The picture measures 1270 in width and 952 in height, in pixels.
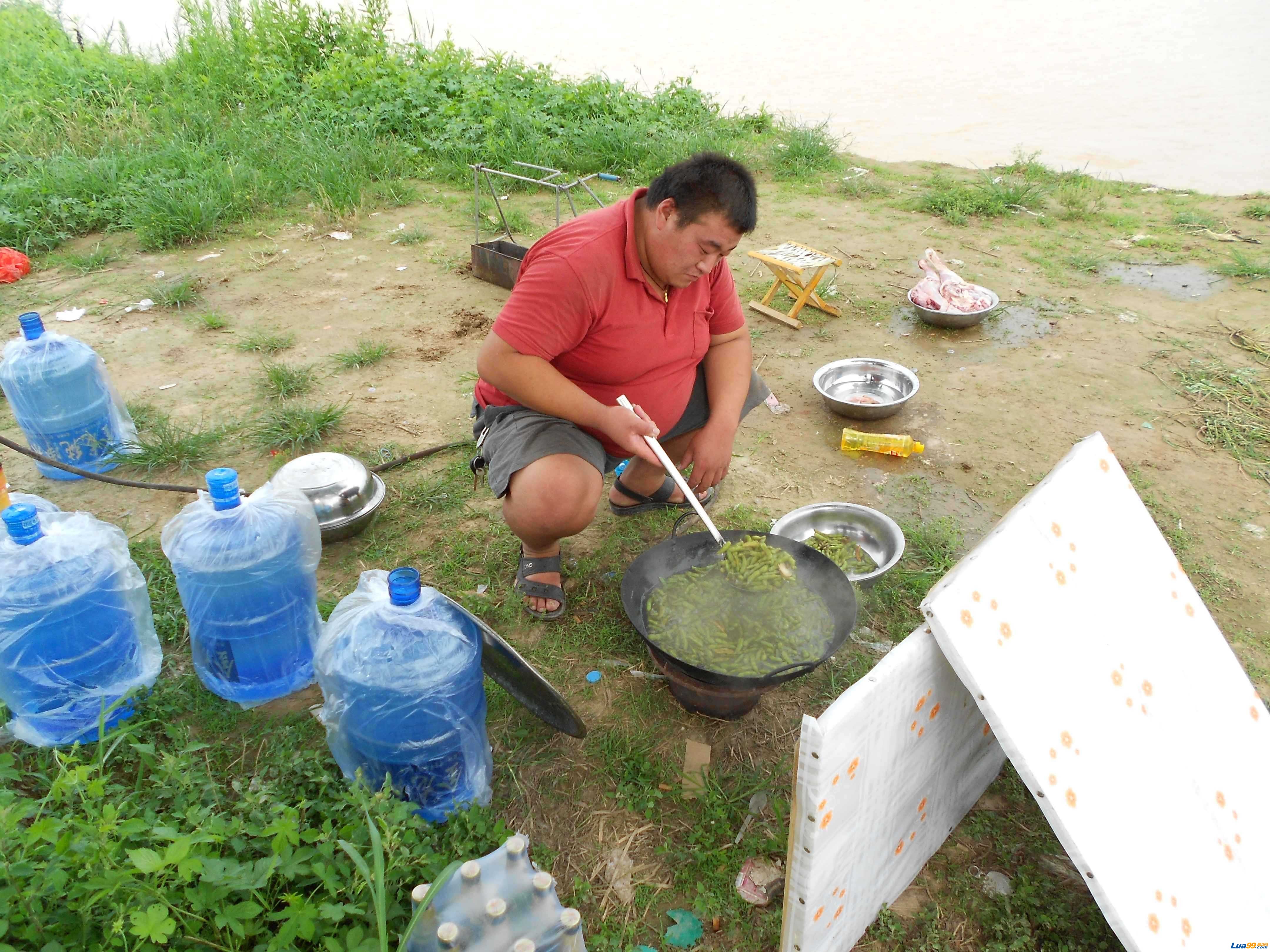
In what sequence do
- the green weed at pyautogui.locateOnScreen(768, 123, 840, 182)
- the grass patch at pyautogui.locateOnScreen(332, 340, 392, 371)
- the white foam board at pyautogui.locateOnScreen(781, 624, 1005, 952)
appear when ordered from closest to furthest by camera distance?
the white foam board at pyautogui.locateOnScreen(781, 624, 1005, 952), the grass patch at pyautogui.locateOnScreen(332, 340, 392, 371), the green weed at pyautogui.locateOnScreen(768, 123, 840, 182)

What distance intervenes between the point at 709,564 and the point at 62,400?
3.05 meters

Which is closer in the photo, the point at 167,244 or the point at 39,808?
the point at 39,808

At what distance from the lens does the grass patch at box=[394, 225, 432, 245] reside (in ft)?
21.1

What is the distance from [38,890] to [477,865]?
87 centimetres

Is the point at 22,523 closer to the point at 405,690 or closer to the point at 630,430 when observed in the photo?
the point at 405,690

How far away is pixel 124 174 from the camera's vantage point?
6.85m

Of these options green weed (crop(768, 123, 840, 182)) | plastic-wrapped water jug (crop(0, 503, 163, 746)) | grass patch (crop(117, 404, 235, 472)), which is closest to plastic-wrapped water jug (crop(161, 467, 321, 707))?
plastic-wrapped water jug (crop(0, 503, 163, 746))

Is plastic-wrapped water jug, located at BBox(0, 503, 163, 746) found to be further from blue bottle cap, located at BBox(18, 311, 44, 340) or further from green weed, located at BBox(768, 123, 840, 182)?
green weed, located at BBox(768, 123, 840, 182)

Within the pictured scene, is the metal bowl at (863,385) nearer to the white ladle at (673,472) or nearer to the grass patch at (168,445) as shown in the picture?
the white ladle at (673,472)

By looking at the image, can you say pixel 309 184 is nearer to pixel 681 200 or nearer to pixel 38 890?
pixel 681 200

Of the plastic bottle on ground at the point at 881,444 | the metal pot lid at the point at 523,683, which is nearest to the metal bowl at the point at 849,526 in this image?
the plastic bottle on ground at the point at 881,444

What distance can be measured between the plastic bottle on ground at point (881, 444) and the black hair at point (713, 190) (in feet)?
5.86

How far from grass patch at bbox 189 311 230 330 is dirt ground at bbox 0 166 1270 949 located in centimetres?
7

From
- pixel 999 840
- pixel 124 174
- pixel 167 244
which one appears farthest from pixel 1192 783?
pixel 124 174
